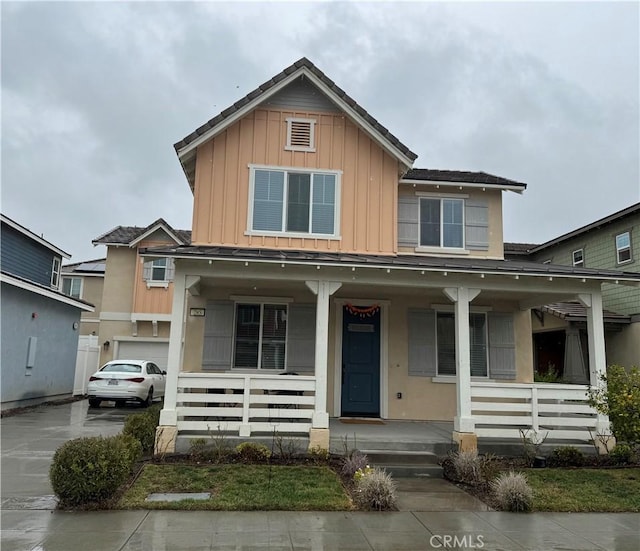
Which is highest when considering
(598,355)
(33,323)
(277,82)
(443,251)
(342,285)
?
(277,82)

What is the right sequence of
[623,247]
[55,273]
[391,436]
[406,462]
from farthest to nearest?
[55,273], [623,247], [391,436], [406,462]

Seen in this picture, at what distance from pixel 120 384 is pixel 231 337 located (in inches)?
259

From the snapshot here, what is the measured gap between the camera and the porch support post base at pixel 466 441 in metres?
8.51

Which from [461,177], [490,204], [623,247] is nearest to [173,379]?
[461,177]

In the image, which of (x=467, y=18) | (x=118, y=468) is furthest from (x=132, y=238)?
(x=118, y=468)

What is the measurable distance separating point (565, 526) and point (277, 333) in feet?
21.2

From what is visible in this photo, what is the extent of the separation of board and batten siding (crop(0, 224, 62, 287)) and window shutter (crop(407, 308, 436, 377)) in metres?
12.5

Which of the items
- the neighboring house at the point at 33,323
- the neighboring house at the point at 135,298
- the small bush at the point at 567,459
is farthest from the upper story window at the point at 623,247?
the neighboring house at the point at 33,323

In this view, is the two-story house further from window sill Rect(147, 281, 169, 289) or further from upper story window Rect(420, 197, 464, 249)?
window sill Rect(147, 281, 169, 289)

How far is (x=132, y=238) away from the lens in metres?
21.5

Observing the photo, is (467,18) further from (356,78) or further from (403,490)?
(403,490)

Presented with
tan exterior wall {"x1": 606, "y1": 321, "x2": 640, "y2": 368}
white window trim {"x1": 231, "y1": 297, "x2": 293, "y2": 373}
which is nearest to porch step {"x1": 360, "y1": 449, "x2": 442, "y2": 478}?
white window trim {"x1": 231, "y1": 297, "x2": 293, "y2": 373}

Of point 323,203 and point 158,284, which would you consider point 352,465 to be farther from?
point 158,284

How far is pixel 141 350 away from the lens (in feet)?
69.9
